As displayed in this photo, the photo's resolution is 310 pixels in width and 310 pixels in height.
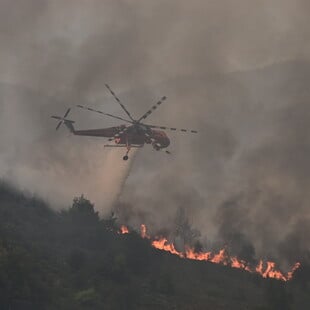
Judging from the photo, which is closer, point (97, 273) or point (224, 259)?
point (97, 273)

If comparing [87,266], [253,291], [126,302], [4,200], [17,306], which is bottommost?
[17,306]

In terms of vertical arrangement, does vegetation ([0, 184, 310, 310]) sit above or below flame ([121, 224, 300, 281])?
below

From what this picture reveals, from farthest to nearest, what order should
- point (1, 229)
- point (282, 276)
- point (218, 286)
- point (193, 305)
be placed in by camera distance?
point (282, 276)
point (218, 286)
point (1, 229)
point (193, 305)

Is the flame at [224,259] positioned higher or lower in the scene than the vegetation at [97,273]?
higher

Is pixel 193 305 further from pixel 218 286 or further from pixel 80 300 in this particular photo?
pixel 218 286

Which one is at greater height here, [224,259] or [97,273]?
[224,259]

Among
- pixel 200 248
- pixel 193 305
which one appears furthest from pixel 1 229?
pixel 200 248

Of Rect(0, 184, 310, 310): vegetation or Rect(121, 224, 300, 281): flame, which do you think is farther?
Rect(121, 224, 300, 281): flame

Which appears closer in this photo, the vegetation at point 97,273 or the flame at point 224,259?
the vegetation at point 97,273
